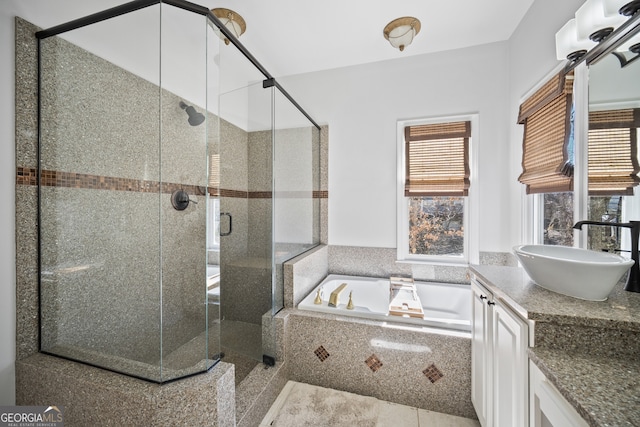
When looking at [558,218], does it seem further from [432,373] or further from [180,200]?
[180,200]

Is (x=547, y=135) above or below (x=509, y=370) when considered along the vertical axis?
above

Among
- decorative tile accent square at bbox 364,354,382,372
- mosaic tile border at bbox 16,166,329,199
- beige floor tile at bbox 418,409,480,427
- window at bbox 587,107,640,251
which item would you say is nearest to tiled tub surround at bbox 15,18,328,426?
mosaic tile border at bbox 16,166,329,199

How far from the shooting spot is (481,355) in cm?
145

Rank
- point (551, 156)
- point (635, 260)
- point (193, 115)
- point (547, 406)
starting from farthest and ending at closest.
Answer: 1. point (551, 156)
2. point (193, 115)
3. point (635, 260)
4. point (547, 406)

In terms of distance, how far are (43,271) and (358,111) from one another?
2775 mm

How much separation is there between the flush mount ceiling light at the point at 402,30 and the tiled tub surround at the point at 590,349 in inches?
84.1

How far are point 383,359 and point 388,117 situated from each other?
2287 mm

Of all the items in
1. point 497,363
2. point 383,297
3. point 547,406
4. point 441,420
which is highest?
point 547,406

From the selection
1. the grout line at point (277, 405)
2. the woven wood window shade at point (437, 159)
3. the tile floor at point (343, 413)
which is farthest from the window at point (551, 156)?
the grout line at point (277, 405)

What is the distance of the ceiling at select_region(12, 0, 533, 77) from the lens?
6.34ft

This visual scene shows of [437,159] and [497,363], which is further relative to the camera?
[437,159]

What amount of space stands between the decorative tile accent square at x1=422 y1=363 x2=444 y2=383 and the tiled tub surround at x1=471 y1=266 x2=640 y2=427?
3.09ft

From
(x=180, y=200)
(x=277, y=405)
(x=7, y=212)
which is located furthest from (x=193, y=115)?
(x=277, y=405)

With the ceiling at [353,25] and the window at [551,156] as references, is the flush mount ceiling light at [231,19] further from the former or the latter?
the window at [551,156]
